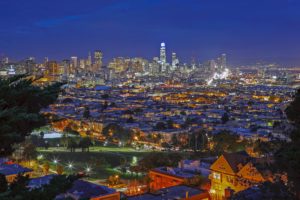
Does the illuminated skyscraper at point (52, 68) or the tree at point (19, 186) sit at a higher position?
the illuminated skyscraper at point (52, 68)

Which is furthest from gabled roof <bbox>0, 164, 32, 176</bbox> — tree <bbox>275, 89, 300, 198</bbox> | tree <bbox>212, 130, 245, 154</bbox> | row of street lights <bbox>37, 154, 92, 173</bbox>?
tree <bbox>212, 130, 245, 154</bbox>

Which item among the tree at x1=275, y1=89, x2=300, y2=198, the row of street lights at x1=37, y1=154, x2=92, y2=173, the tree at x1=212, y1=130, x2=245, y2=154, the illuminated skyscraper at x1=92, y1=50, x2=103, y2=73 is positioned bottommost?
the row of street lights at x1=37, y1=154, x2=92, y2=173

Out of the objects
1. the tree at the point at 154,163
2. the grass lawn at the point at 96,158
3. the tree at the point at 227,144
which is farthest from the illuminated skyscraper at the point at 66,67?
the tree at the point at 154,163

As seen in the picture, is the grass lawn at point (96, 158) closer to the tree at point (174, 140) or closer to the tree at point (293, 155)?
the tree at point (174, 140)

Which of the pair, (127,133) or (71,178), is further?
(127,133)

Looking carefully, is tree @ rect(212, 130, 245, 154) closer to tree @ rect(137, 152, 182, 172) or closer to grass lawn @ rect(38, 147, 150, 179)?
grass lawn @ rect(38, 147, 150, 179)

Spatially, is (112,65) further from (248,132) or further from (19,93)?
(19,93)

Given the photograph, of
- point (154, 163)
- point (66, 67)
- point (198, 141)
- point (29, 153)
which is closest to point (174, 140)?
point (198, 141)

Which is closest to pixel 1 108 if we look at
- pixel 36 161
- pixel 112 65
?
pixel 36 161
